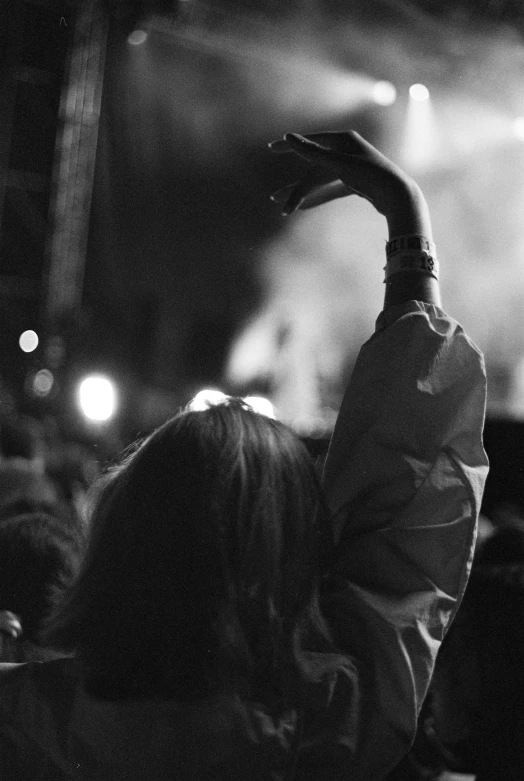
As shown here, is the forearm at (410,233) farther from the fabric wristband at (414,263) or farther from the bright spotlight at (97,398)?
the bright spotlight at (97,398)

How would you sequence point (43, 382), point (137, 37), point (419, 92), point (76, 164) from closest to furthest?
point (137, 37)
point (419, 92)
point (76, 164)
point (43, 382)

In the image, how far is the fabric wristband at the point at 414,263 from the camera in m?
0.92

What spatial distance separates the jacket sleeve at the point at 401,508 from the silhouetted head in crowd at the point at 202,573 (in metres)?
0.05

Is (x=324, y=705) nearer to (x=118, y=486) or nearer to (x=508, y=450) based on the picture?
(x=118, y=486)

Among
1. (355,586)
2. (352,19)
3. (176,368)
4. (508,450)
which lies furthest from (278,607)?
(176,368)

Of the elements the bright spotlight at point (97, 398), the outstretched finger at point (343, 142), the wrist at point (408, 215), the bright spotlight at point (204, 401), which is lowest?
the bright spotlight at point (97, 398)

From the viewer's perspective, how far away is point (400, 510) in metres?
0.79

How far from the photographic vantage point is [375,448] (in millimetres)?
810

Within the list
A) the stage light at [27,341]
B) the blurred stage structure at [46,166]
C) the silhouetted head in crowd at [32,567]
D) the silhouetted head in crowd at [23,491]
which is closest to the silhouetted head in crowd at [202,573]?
the silhouetted head in crowd at [32,567]

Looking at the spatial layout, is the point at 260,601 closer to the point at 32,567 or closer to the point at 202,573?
the point at 202,573

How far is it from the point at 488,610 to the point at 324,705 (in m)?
0.73

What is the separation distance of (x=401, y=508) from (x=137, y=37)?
712 centimetres

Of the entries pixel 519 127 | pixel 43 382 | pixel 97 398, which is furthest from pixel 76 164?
pixel 519 127

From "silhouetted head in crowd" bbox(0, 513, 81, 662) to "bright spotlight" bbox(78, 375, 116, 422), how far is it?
725 cm
